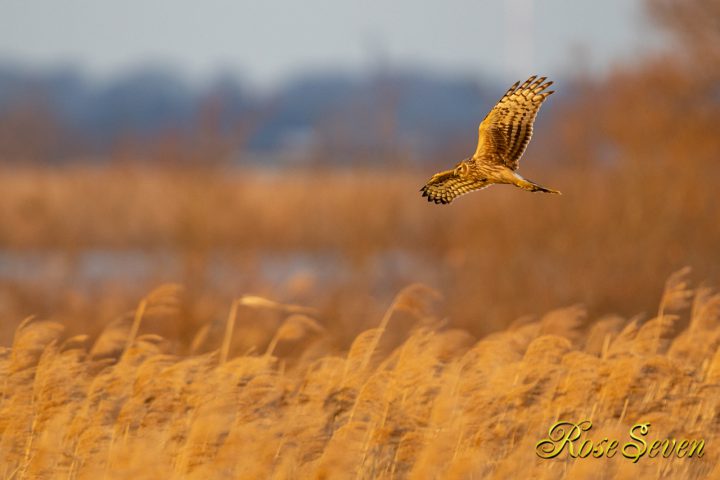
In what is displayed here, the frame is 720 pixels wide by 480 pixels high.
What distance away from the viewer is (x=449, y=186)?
5535 millimetres

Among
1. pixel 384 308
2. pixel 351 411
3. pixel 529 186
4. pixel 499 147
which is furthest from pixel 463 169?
pixel 384 308

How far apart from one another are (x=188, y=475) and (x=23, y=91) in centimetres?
3106

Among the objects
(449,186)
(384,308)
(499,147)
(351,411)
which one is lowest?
(384,308)

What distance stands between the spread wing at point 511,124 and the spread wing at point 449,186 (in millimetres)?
109

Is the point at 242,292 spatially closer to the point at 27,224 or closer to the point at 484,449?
the point at 27,224

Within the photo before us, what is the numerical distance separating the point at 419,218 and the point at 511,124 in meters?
16.8

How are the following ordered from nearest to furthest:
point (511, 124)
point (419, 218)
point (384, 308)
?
point (511, 124), point (384, 308), point (419, 218)

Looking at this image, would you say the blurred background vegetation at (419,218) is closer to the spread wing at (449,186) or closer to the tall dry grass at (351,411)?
the tall dry grass at (351,411)

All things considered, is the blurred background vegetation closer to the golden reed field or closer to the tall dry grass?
the golden reed field

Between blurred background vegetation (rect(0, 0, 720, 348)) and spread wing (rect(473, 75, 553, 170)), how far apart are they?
30.5 ft

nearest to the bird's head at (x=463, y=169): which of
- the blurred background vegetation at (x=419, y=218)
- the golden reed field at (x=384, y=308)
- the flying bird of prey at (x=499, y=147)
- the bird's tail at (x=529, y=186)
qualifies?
the flying bird of prey at (x=499, y=147)

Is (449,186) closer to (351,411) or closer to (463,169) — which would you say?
(463,169)

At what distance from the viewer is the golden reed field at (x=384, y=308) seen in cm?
754

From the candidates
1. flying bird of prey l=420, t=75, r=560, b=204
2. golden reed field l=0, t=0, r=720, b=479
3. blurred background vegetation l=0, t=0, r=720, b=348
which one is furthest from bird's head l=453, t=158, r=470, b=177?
blurred background vegetation l=0, t=0, r=720, b=348
